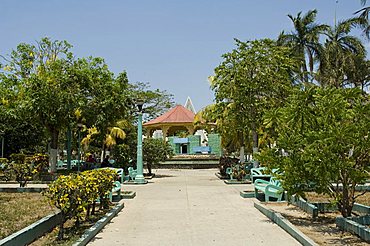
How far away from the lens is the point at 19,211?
10555 mm

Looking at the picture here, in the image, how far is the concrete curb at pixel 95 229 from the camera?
24.0 ft

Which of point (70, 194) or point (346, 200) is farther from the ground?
point (70, 194)

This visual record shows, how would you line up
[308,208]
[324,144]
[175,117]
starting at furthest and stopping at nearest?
[175,117] < [308,208] < [324,144]

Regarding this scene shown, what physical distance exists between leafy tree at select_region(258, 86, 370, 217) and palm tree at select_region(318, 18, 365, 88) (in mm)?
21981

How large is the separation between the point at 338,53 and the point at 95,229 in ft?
88.7

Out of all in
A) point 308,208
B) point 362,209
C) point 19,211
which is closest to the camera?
point 362,209

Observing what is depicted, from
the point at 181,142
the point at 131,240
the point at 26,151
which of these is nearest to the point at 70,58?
the point at 26,151

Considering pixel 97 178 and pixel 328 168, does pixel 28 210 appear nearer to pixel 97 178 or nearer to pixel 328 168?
pixel 97 178

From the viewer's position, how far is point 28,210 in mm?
10766

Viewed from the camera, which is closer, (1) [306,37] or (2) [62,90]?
(2) [62,90]

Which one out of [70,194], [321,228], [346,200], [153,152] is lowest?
[321,228]

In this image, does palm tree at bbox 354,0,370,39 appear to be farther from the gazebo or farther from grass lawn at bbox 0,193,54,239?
the gazebo

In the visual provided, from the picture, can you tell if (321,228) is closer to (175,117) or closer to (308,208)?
(308,208)

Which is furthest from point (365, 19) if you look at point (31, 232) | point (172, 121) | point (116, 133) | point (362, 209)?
point (172, 121)
